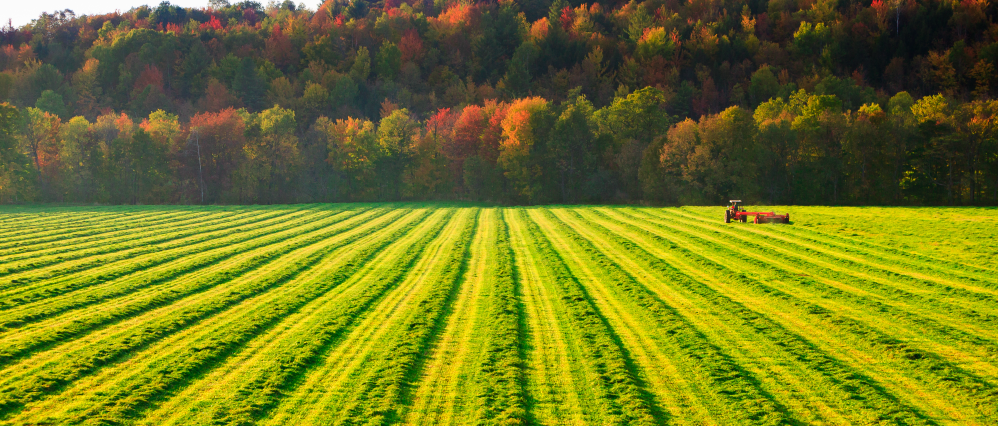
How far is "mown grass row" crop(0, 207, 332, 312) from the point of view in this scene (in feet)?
49.0

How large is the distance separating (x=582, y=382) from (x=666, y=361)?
1.81 metres

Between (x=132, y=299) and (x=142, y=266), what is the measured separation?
18.1ft

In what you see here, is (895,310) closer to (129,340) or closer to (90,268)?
(129,340)

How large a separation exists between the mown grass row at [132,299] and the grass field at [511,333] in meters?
0.08

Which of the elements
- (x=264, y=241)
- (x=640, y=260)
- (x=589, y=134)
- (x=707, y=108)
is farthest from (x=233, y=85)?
(x=640, y=260)

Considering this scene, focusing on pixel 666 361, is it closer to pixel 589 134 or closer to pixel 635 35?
pixel 589 134

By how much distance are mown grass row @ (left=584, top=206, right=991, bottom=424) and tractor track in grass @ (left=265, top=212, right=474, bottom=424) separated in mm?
6580

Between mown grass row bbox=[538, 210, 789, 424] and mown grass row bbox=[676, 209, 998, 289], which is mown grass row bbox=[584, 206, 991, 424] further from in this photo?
mown grass row bbox=[676, 209, 998, 289]

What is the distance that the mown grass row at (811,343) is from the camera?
818cm

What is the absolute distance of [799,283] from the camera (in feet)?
53.8

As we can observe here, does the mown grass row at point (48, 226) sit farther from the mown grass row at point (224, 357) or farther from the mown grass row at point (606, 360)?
the mown grass row at point (606, 360)

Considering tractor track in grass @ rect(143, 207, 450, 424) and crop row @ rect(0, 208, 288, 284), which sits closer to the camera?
tractor track in grass @ rect(143, 207, 450, 424)

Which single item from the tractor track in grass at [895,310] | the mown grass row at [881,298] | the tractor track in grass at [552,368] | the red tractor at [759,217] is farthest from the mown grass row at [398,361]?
the red tractor at [759,217]

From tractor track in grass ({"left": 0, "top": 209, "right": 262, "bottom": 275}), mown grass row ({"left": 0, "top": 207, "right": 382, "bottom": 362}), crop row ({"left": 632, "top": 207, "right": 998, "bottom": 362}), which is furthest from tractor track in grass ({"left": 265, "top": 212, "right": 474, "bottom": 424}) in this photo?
tractor track in grass ({"left": 0, "top": 209, "right": 262, "bottom": 275})
